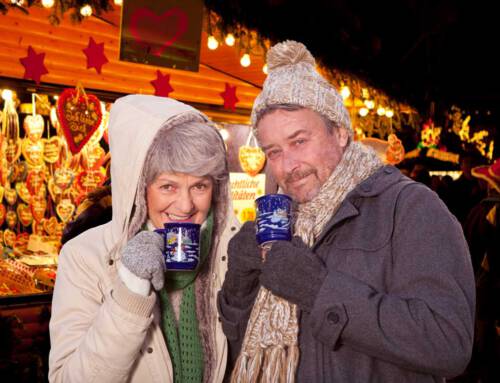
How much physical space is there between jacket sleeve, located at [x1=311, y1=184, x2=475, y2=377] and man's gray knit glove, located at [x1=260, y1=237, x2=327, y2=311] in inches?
1.2

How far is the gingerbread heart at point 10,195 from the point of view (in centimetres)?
520

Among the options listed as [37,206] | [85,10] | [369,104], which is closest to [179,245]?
[85,10]

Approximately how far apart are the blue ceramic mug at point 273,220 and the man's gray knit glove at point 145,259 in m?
0.32

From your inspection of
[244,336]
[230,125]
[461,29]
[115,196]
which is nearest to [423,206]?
[244,336]

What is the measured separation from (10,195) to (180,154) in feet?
12.8

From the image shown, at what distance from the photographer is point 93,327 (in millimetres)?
1709

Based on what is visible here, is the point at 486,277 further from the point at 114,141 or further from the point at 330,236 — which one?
the point at 114,141

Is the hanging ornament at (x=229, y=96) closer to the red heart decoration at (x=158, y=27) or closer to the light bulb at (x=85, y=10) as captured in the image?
the red heart decoration at (x=158, y=27)

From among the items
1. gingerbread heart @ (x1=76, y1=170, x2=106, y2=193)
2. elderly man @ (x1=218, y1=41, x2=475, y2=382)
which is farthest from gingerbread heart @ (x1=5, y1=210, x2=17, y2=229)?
elderly man @ (x1=218, y1=41, x2=475, y2=382)

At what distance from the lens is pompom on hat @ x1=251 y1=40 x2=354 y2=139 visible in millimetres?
1908

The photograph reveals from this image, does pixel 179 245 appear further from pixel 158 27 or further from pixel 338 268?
pixel 158 27

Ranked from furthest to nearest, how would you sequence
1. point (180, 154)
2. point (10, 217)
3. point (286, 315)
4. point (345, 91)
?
point (345, 91), point (10, 217), point (180, 154), point (286, 315)

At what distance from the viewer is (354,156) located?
6.38 ft

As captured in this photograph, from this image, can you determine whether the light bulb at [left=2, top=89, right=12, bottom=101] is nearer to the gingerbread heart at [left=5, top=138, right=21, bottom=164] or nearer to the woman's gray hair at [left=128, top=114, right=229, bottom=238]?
the gingerbread heart at [left=5, top=138, right=21, bottom=164]
